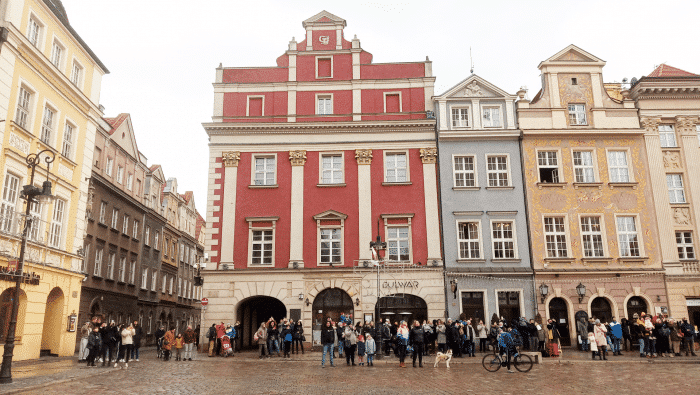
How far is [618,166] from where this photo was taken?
31125 mm

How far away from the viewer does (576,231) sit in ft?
98.5

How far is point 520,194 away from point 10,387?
25.3 m

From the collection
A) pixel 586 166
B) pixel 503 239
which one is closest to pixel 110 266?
pixel 503 239

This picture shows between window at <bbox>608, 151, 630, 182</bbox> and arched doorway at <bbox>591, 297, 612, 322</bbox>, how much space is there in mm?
6985

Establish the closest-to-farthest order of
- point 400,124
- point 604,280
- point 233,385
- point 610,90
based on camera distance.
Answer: point 233,385 < point 604,280 < point 400,124 < point 610,90

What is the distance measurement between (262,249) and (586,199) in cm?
1831

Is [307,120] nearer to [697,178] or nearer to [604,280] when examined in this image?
[604,280]

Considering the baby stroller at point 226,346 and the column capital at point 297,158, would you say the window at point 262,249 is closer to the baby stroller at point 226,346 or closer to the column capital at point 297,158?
the column capital at point 297,158

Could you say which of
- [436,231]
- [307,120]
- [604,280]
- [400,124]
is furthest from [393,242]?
[604,280]

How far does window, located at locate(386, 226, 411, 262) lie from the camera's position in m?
29.9

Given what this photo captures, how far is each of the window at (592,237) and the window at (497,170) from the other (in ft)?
15.9

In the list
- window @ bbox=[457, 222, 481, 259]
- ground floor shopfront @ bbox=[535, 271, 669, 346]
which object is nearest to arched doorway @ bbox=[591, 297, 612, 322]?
ground floor shopfront @ bbox=[535, 271, 669, 346]

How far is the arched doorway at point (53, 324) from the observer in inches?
984

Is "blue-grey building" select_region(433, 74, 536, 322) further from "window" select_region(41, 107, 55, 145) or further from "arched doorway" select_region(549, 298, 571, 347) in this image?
"window" select_region(41, 107, 55, 145)
